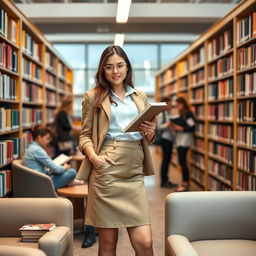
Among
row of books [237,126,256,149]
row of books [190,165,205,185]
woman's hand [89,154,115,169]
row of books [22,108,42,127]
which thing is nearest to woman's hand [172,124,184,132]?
row of books [190,165,205,185]

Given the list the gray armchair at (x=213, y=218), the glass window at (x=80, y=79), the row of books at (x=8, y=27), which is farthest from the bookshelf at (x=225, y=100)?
the glass window at (x=80, y=79)

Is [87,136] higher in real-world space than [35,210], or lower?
higher

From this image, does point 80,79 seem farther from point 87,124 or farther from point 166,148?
point 87,124

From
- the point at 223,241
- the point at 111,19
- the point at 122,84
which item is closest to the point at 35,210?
the point at 122,84

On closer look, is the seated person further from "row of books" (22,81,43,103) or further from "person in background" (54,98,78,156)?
"person in background" (54,98,78,156)

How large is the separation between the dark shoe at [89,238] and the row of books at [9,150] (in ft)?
3.62

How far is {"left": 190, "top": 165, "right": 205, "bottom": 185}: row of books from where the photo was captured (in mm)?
6027

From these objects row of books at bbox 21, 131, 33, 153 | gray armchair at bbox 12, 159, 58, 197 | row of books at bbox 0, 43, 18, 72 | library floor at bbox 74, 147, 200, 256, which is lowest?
library floor at bbox 74, 147, 200, 256

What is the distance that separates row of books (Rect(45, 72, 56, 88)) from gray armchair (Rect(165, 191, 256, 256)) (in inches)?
182

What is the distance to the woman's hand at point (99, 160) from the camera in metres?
2.00

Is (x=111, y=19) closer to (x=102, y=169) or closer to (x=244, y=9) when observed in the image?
(x=244, y=9)

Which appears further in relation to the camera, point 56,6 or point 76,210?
point 56,6

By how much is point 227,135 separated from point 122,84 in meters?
2.98

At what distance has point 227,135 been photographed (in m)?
4.82
